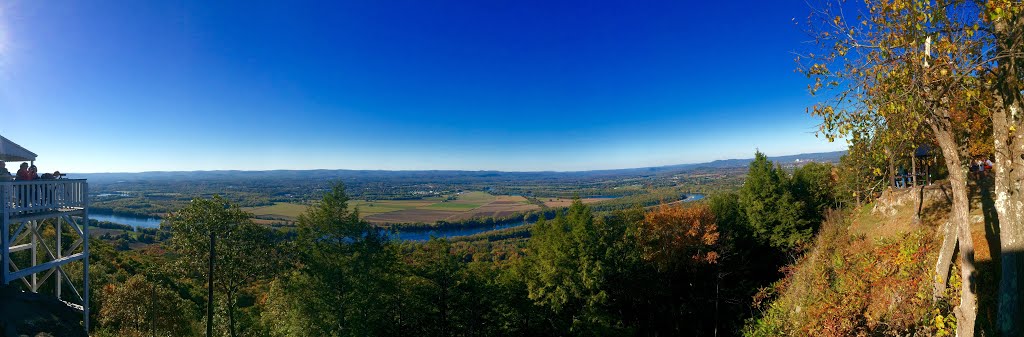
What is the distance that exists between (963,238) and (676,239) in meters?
16.6

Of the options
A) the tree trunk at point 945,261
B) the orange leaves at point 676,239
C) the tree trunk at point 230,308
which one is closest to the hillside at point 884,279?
the tree trunk at point 945,261

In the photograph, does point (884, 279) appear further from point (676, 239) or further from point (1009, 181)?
point (676, 239)

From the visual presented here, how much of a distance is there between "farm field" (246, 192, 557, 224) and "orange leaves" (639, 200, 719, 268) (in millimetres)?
79444

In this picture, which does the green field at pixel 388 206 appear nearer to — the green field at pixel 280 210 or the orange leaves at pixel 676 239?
the green field at pixel 280 210

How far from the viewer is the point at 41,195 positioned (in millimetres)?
7977

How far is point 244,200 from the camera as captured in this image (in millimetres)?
118625

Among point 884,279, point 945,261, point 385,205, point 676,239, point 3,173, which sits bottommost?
point 385,205

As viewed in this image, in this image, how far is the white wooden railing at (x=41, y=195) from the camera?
Answer: 7359 mm

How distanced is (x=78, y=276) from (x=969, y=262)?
33863mm

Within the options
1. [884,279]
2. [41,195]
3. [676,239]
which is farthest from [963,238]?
[41,195]

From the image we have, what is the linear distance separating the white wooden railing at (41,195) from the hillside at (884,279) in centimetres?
1581

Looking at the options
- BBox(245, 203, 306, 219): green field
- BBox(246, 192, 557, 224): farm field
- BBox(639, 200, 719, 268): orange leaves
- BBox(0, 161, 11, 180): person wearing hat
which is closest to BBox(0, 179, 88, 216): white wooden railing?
BBox(0, 161, 11, 180): person wearing hat

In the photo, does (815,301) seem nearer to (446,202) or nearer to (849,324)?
(849,324)

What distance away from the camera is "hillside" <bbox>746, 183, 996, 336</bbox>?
820 centimetres
